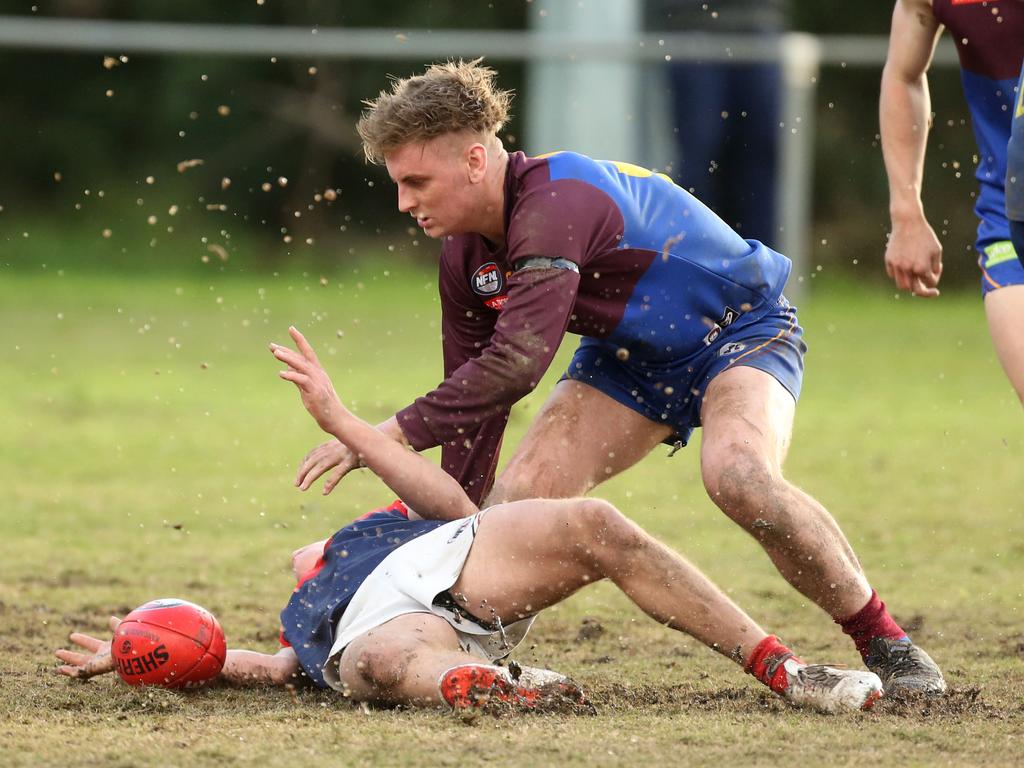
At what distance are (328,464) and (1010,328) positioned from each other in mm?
1934

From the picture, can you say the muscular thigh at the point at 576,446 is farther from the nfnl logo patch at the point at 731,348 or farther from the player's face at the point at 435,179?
the player's face at the point at 435,179

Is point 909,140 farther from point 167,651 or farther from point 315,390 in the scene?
point 167,651

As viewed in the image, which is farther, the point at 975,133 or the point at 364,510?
the point at 364,510

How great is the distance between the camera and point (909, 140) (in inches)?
204

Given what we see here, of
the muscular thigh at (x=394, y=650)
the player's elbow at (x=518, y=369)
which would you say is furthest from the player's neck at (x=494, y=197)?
the muscular thigh at (x=394, y=650)

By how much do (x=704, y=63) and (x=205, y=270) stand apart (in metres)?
5.55

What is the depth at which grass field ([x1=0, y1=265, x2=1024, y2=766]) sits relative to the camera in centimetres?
381

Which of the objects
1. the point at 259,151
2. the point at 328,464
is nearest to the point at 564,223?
the point at 328,464

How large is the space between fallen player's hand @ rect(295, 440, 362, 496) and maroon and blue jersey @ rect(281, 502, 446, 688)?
22 cm

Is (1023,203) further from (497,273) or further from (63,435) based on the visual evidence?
(63,435)

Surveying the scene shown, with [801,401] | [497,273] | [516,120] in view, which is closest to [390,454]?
[497,273]

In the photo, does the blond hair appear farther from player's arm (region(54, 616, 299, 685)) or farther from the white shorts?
player's arm (region(54, 616, 299, 685))

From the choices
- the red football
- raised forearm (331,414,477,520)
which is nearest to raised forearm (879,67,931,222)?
raised forearm (331,414,477,520)

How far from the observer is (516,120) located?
1686 cm
